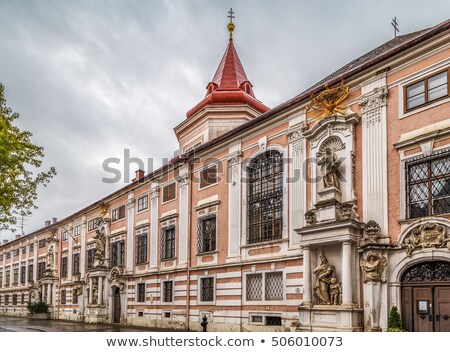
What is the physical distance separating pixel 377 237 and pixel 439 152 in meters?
3.46

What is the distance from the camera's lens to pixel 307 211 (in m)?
20.2

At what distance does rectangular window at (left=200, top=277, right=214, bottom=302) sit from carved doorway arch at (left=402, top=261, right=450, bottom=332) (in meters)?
11.1

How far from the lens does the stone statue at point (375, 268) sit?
16.9 meters

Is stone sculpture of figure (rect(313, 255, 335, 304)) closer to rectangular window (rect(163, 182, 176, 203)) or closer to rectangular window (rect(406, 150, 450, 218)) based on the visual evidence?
rectangular window (rect(406, 150, 450, 218))

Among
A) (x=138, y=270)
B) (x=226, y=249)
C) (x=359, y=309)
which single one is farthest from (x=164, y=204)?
(x=359, y=309)

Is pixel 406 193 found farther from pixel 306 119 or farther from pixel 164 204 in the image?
pixel 164 204

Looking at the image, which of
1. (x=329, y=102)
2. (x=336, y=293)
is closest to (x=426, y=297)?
(x=336, y=293)

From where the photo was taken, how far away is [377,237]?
17266mm

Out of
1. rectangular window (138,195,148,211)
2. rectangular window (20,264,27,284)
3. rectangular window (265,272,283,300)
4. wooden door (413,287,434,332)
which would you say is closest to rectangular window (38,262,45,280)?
rectangular window (20,264,27,284)

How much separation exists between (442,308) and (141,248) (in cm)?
2131

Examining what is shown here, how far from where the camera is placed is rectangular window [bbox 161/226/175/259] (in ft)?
97.2

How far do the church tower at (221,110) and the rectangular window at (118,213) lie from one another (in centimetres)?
617

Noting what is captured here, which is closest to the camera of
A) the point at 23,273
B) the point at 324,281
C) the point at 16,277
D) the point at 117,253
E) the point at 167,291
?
the point at 324,281

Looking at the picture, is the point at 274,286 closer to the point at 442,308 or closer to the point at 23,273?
the point at 442,308
